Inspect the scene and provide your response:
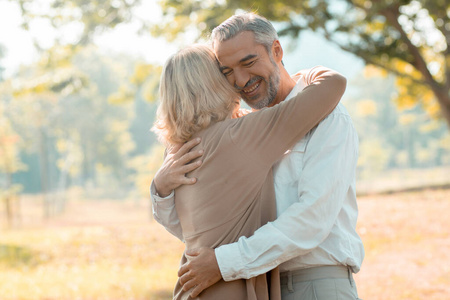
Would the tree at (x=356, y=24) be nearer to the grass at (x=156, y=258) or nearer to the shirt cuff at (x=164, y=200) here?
the grass at (x=156, y=258)

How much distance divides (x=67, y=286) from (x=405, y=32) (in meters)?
10.7

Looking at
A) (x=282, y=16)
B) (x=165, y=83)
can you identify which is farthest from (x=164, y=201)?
(x=282, y=16)

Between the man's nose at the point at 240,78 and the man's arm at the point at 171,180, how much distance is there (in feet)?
1.25

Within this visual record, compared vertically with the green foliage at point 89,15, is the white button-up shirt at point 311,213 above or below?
above

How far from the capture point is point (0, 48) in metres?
64.1

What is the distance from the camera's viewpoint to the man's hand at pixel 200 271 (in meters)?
2.16

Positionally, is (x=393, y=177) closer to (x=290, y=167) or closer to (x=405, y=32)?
(x=405, y=32)

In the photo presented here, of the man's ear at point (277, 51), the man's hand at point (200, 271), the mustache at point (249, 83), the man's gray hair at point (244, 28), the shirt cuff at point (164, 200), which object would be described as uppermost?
the man's gray hair at point (244, 28)

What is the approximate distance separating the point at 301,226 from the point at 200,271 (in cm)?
46

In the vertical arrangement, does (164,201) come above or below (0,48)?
above

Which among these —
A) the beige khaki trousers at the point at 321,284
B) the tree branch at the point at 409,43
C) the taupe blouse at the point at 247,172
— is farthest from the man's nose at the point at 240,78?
the tree branch at the point at 409,43

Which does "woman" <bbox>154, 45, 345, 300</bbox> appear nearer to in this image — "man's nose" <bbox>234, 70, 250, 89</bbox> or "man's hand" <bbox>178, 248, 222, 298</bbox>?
"man's hand" <bbox>178, 248, 222, 298</bbox>

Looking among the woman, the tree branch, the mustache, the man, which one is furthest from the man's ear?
the tree branch

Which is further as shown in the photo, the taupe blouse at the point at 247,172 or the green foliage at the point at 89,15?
the green foliage at the point at 89,15
